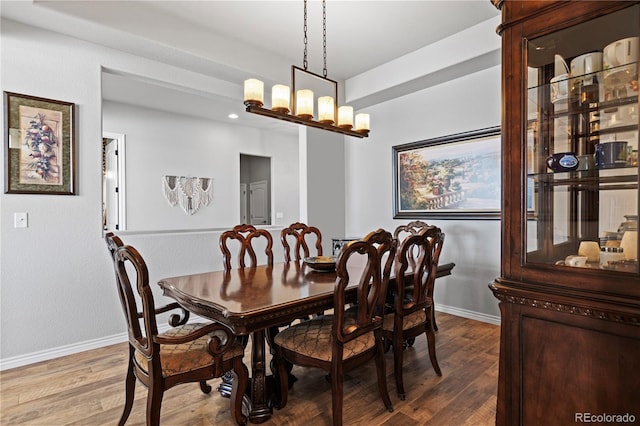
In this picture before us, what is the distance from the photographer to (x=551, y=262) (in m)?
1.28

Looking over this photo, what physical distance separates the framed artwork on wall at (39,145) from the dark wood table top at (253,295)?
1.51 metres

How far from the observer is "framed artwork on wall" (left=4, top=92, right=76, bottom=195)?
264 centimetres

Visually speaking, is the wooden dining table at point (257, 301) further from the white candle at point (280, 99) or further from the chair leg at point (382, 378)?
the white candle at point (280, 99)

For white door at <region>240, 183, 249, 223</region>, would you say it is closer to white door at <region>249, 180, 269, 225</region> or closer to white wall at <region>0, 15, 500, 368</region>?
white door at <region>249, 180, 269, 225</region>

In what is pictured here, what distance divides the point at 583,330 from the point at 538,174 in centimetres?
58

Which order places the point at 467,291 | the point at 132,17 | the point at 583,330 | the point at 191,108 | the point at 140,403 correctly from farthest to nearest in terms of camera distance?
the point at 191,108, the point at 467,291, the point at 132,17, the point at 140,403, the point at 583,330

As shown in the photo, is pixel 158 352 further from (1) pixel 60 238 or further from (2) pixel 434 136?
(2) pixel 434 136

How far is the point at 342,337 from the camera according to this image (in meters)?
1.76

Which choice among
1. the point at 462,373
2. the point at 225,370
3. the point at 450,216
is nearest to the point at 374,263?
the point at 225,370

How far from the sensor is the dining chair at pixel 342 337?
173cm

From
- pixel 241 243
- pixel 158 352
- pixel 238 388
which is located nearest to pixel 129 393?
pixel 158 352

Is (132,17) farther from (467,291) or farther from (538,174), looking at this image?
(467,291)

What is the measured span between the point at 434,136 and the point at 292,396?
3130 millimetres

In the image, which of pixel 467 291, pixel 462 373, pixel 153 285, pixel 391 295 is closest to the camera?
pixel 462 373
